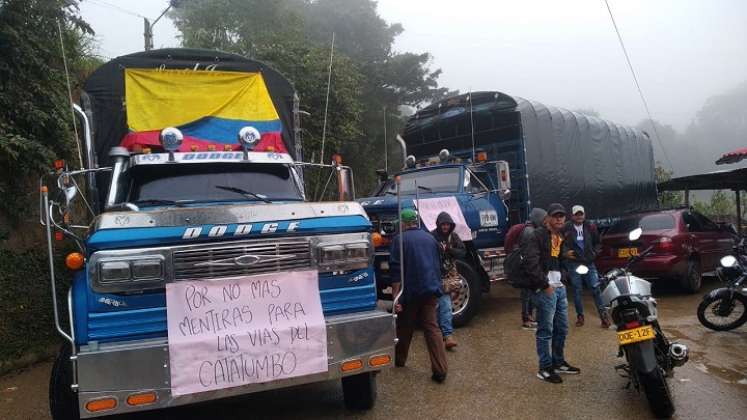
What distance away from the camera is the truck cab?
24.7ft

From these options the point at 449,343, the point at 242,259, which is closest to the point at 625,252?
the point at 449,343

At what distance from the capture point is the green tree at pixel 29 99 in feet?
21.7

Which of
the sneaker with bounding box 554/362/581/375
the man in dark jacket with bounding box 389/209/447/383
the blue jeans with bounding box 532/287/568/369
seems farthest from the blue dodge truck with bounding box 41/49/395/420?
the sneaker with bounding box 554/362/581/375

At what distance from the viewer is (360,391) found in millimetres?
4566

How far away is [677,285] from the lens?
10.8 metres

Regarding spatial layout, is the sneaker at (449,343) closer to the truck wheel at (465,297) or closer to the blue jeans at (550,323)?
the truck wheel at (465,297)

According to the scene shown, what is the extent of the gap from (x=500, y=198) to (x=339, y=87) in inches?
302

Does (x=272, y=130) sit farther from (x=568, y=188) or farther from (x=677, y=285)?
(x=677, y=285)

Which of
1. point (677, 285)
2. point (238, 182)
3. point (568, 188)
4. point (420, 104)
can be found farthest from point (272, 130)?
point (420, 104)

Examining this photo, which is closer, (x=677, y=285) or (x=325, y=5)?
(x=677, y=285)

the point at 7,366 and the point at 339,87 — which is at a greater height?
the point at 339,87

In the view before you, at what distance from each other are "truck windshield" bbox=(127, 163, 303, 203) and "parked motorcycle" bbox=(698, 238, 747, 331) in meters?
5.34

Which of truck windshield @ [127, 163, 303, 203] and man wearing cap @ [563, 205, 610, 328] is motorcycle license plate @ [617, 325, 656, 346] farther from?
man wearing cap @ [563, 205, 610, 328]

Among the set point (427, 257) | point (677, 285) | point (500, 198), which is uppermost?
point (500, 198)
